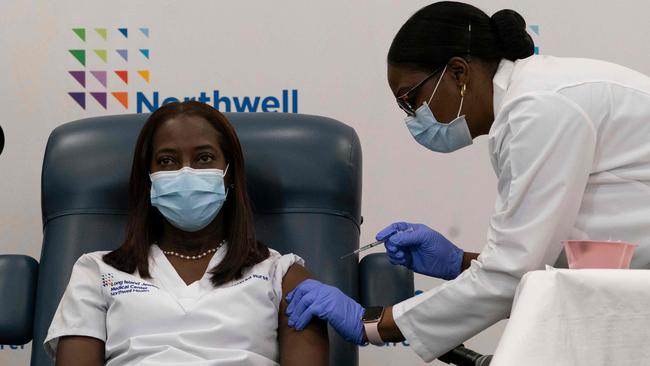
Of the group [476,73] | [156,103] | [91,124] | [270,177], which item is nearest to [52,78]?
[156,103]

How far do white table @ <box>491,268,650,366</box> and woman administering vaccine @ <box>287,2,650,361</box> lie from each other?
422 mm

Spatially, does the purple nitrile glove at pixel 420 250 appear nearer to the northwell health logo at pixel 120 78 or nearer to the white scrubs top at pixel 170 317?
the white scrubs top at pixel 170 317

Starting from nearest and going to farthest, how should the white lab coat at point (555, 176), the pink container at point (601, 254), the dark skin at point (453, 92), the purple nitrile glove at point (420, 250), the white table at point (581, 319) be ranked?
the white table at point (581, 319) < the pink container at point (601, 254) < the white lab coat at point (555, 176) < the dark skin at point (453, 92) < the purple nitrile glove at point (420, 250)

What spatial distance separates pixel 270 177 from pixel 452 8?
25.4 inches

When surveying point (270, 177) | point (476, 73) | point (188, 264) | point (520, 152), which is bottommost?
point (188, 264)

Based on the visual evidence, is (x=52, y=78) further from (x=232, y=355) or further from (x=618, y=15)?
(x=618, y=15)

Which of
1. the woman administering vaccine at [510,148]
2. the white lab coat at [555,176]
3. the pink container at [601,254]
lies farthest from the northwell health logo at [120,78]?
the pink container at [601,254]

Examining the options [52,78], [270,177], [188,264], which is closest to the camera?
[188,264]

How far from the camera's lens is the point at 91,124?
2398 millimetres

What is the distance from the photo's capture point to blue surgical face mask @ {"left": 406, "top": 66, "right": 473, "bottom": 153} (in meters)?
2.00

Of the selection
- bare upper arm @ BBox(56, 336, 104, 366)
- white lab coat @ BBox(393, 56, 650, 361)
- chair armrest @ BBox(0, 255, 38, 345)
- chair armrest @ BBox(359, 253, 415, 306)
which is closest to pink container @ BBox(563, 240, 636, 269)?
white lab coat @ BBox(393, 56, 650, 361)

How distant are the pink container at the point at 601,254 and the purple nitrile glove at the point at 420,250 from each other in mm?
769

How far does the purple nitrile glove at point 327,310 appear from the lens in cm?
197

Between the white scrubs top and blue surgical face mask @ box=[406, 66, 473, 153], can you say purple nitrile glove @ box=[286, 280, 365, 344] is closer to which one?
the white scrubs top
